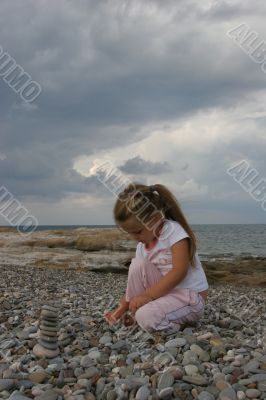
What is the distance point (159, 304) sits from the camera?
462cm

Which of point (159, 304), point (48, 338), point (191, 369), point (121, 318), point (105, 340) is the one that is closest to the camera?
point (191, 369)

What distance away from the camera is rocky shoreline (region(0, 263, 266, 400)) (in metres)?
3.08

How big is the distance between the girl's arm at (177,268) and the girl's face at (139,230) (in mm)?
280

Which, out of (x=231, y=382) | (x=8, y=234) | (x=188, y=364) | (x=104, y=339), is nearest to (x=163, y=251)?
(x=104, y=339)

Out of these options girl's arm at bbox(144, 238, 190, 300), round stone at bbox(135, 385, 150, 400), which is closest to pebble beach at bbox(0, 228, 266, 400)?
round stone at bbox(135, 385, 150, 400)

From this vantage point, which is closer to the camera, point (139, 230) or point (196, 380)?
point (196, 380)

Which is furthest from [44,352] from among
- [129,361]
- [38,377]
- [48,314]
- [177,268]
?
[177,268]

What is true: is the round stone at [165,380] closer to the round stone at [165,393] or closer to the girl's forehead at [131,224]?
the round stone at [165,393]

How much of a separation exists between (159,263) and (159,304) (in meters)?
0.41

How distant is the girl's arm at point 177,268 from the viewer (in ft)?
14.8

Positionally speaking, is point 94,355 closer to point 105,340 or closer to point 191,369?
point 105,340

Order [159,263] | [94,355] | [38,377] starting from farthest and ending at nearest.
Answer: [159,263], [94,355], [38,377]

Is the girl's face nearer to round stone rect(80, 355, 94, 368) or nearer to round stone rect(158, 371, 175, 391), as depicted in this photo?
round stone rect(80, 355, 94, 368)

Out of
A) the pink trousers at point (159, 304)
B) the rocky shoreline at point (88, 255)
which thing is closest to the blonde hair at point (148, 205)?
the pink trousers at point (159, 304)
